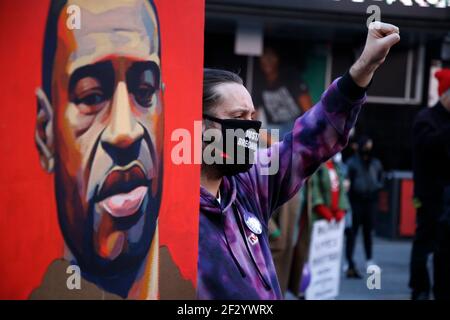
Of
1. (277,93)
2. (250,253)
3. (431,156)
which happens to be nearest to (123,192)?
(250,253)

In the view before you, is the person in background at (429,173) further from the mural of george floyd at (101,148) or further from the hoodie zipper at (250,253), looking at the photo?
the mural of george floyd at (101,148)

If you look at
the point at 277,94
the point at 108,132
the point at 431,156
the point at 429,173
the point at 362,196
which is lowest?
the point at 362,196

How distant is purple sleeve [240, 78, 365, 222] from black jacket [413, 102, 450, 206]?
142 inches

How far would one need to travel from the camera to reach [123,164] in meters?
1.71

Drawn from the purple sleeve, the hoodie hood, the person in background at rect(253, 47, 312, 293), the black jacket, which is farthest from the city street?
the hoodie hood

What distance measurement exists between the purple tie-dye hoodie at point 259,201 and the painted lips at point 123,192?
14.6 inches

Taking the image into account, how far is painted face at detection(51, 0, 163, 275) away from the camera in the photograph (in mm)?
1646

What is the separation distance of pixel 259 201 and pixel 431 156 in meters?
3.82

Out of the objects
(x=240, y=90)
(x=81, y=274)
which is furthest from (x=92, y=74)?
(x=240, y=90)

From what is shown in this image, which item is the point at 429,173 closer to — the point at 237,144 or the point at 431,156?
the point at 431,156

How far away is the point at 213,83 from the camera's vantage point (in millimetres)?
2354

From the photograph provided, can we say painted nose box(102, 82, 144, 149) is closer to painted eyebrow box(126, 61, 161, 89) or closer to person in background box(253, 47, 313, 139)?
painted eyebrow box(126, 61, 161, 89)

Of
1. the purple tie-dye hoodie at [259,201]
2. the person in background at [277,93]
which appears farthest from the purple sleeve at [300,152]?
the person in background at [277,93]
